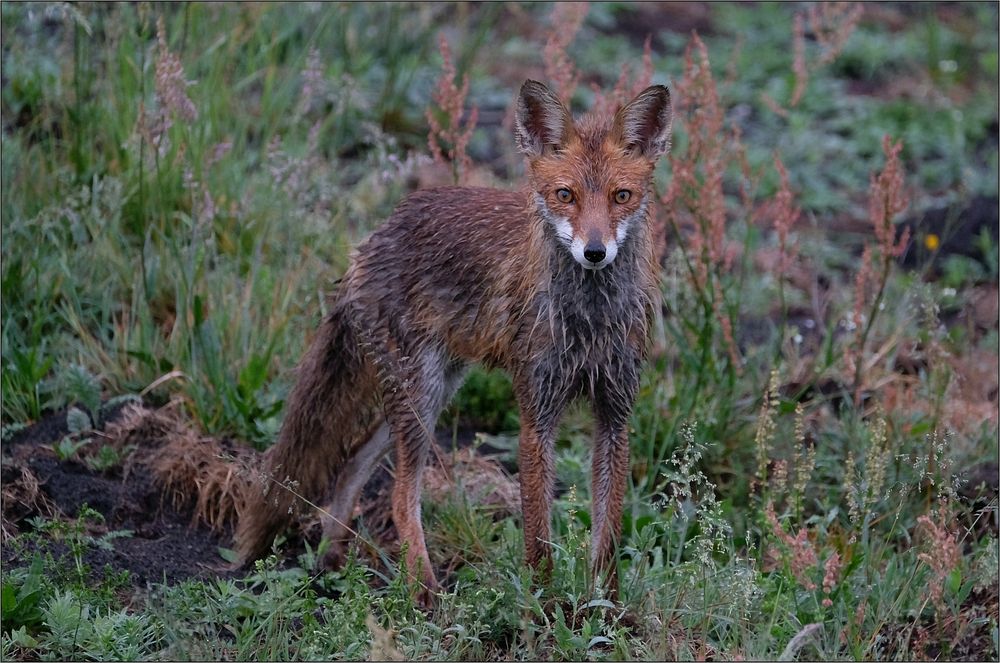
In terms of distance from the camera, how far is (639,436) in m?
6.08

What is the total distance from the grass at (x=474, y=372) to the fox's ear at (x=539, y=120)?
1215 millimetres

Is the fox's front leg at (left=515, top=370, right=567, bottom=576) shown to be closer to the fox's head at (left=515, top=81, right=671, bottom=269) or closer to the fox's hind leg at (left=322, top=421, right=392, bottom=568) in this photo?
the fox's head at (left=515, top=81, right=671, bottom=269)

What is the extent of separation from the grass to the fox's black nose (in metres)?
0.74

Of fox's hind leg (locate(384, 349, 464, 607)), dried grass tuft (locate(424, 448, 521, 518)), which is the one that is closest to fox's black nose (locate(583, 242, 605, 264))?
fox's hind leg (locate(384, 349, 464, 607))

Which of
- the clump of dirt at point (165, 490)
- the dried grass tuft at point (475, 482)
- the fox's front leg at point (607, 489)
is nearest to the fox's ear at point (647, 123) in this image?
the fox's front leg at point (607, 489)

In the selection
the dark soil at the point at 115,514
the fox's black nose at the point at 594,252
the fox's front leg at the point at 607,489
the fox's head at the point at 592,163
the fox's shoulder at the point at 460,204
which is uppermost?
the fox's head at the point at 592,163

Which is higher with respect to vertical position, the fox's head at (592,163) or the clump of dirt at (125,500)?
the fox's head at (592,163)

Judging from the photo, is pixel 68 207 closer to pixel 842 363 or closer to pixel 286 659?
pixel 286 659

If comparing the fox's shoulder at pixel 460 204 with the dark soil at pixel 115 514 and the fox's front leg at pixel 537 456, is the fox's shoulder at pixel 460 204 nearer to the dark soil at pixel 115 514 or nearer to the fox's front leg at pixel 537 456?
the fox's front leg at pixel 537 456

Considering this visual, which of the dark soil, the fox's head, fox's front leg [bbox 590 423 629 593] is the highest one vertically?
the fox's head

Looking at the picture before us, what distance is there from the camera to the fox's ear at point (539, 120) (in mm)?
4586

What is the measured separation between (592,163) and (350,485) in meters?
1.90

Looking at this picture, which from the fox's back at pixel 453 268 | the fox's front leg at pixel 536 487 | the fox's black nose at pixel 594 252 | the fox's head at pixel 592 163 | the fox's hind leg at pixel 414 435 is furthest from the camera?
the fox's hind leg at pixel 414 435

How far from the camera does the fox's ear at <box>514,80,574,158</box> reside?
4.59 meters
